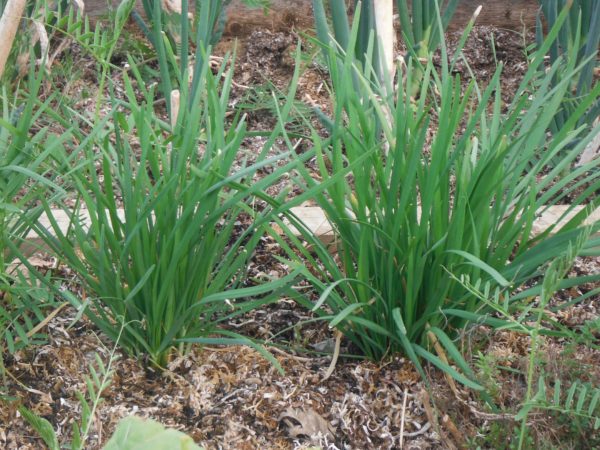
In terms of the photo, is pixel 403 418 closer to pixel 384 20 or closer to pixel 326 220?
pixel 326 220

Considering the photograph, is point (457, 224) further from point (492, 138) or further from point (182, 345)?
point (182, 345)

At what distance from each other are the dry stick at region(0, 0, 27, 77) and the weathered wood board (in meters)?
1.63

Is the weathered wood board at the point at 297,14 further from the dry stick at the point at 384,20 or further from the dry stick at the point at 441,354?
the dry stick at the point at 441,354

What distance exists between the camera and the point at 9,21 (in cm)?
135

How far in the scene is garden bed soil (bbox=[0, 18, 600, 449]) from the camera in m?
1.41

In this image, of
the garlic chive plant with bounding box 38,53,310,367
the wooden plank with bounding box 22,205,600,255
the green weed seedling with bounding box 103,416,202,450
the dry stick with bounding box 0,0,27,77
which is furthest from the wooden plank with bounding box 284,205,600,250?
the green weed seedling with bounding box 103,416,202,450

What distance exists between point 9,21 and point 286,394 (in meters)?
0.74

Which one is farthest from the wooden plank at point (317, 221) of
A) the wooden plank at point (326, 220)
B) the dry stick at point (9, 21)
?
the dry stick at point (9, 21)

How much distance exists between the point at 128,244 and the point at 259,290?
0.22 meters

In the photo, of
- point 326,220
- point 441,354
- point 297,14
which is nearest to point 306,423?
point 441,354

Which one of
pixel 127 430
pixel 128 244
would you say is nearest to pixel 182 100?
pixel 128 244

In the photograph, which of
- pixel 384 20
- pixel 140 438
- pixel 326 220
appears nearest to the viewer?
pixel 140 438

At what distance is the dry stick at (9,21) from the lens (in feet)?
4.33

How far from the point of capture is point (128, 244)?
54.6 inches
